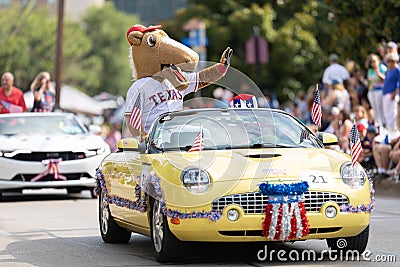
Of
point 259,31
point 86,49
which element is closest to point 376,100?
point 259,31

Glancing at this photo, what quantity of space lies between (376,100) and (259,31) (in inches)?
868

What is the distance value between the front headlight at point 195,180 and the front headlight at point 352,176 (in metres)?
1.18

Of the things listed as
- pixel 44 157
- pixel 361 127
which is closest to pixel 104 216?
pixel 44 157

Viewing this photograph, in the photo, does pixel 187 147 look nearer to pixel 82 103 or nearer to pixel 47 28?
pixel 82 103

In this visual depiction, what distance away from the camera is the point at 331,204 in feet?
28.3

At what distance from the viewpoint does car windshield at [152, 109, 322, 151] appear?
9.49 meters

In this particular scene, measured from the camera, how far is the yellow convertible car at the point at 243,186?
8.52 m

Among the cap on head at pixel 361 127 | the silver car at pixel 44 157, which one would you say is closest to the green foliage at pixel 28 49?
the silver car at pixel 44 157

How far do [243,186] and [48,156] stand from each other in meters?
9.17

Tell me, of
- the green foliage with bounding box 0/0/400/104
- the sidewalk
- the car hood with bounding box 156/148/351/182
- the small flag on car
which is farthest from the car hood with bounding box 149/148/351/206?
the green foliage with bounding box 0/0/400/104

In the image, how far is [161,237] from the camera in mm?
8930

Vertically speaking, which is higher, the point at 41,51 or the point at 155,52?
the point at 155,52

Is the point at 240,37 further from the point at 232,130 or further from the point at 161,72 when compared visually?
the point at 232,130

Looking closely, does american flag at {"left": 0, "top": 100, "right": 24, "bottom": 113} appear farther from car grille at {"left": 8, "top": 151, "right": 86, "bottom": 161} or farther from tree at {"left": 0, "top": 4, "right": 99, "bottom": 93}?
tree at {"left": 0, "top": 4, "right": 99, "bottom": 93}
